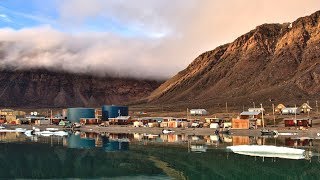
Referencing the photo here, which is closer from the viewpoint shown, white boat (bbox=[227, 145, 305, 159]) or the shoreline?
white boat (bbox=[227, 145, 305, 159])

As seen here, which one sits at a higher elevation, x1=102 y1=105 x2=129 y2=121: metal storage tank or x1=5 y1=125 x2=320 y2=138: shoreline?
x1=102 y1=105 x2=129 y2=121: metal storage tank

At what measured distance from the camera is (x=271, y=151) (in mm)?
74562

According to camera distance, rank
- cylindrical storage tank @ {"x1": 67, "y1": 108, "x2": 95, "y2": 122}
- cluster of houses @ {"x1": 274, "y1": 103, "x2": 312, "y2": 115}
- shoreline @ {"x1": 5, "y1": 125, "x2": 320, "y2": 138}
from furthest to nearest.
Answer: cylindrical storage tank @ {"x1": 67, "y1": 108, "x2": 95, "y2": 122} < cluster of houses @ {"x1": 274, "y1": 103, "x2": 312, "y2": 115} < shoreline @ {"x1": 5, "y1": 125, "x2": 320, "y2": 138}

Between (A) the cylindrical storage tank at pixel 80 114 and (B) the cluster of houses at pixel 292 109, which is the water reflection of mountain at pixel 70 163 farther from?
(B) the cluster of houses at pixel 292 109

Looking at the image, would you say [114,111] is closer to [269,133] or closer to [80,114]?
[80,114]

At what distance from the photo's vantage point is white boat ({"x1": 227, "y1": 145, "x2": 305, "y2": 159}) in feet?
238

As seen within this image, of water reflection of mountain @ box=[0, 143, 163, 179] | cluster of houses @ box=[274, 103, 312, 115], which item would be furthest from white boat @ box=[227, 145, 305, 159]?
cluster of houses @ box=[274, 103, 312, 115]

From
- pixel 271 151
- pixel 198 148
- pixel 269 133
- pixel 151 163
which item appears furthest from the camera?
pixel 269 133

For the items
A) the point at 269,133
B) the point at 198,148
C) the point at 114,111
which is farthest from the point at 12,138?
the point at 114,111

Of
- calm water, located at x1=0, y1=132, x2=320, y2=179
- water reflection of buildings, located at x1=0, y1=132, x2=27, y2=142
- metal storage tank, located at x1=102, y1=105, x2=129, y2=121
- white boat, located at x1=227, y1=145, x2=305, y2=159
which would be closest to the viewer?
calm water, located at x1=0, y1=132, x2=320, y2=179

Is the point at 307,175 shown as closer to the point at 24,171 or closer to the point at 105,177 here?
the point at 105,177

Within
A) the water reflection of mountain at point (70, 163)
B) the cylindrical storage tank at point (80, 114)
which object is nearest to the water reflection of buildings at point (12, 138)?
the water reflection of mountain at point (70, 163)

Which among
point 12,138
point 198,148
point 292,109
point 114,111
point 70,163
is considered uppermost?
point 114,111

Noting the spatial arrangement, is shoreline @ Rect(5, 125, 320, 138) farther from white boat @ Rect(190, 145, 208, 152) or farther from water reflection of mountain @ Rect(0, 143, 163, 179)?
water reflection of mountain @ Rect(0, 143, 163, 179)
